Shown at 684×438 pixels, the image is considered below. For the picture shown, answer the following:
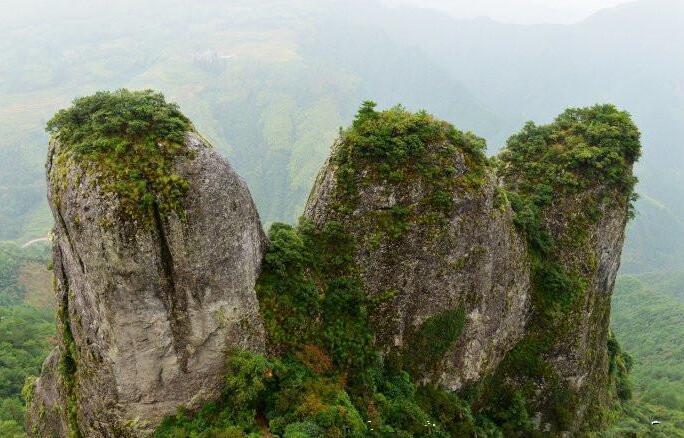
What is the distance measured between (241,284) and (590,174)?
19.1 metres

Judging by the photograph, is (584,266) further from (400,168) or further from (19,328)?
(19,328)

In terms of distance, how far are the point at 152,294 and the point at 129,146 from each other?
469 cm

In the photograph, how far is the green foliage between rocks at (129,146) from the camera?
606 inches

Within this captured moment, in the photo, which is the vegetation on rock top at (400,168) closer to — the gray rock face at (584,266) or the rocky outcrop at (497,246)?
the rocky outcrop at (497,246)

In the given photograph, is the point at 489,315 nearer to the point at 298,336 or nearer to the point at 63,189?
the point at 298,336

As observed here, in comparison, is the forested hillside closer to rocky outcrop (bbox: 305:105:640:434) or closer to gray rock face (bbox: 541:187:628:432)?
rocky outcrop (bbox: 305:105:640:434)

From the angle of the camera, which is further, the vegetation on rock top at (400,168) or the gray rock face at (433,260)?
the gray rock face at (433,260)

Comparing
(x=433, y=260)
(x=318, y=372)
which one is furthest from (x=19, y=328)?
(x=433, y=260)

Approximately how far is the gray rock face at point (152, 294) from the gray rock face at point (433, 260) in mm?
4945

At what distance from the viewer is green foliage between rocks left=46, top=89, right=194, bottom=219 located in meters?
15.4

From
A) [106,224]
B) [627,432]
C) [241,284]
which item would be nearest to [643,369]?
[627,432]

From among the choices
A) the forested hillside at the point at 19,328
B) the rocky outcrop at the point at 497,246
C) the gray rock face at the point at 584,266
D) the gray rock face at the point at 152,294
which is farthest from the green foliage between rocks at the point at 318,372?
the forested hillside at the point at 19,328

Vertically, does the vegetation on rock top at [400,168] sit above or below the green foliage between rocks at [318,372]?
above

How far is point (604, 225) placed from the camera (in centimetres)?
2691
